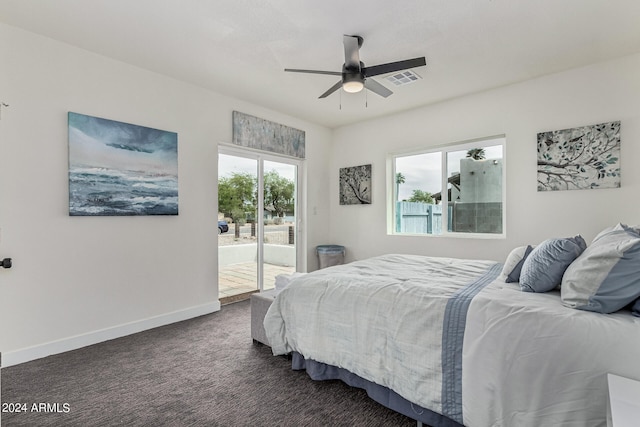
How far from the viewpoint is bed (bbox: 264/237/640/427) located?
4.20 ft

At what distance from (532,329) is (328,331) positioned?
1.11 meters

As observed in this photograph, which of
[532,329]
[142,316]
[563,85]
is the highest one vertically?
[563,85]

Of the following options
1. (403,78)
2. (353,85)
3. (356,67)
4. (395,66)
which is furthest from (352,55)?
(403,78)

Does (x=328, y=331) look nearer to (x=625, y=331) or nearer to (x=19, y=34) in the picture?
(x=625, y=331)

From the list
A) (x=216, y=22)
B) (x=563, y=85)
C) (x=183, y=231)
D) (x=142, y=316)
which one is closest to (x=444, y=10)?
(x=216, y=22)

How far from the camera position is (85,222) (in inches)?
111

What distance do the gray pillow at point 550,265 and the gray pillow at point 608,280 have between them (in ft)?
0.64

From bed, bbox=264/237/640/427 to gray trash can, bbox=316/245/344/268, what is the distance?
8.74 ft

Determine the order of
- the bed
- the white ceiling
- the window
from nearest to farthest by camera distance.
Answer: the bed → the white ceiling → the window

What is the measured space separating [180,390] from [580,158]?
13.6ft

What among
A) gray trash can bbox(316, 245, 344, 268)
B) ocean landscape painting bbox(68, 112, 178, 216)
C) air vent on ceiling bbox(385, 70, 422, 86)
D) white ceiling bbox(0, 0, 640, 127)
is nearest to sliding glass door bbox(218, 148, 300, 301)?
gray trash can bbox(316, 245, 344, 268)

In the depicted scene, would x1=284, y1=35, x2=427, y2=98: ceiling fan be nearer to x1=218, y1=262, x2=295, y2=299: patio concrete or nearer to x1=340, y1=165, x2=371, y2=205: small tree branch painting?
x1=340, y1=165, x2=371, y2=205: small tree branch painting

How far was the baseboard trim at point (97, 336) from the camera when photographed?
96.5 inches

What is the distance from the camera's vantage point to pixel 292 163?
4926 millimetres
